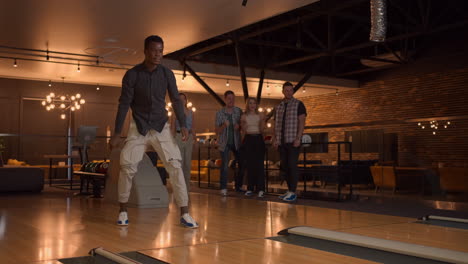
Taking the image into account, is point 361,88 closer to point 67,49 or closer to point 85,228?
point 67,49

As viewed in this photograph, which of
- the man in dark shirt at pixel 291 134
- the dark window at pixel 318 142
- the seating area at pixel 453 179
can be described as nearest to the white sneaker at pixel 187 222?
the man in dark shirt at pixel 291 134

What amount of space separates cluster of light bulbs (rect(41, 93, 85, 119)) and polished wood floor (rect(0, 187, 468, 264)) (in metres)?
9.10

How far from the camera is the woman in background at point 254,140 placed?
23.9 feet

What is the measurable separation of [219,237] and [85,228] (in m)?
1.14

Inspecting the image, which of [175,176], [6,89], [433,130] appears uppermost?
[6,89]

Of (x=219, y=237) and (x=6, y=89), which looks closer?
(x=219, y=237)

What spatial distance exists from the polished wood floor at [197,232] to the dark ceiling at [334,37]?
581 cm

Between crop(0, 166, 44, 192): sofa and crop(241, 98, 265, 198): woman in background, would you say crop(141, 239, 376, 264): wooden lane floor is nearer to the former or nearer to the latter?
crop(241, 98, 265, 198): woman in background

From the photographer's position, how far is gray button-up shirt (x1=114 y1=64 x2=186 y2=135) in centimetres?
401

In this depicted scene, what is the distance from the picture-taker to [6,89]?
14922 mm

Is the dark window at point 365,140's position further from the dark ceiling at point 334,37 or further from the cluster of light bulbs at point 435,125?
the dark ceiling at point 334,37

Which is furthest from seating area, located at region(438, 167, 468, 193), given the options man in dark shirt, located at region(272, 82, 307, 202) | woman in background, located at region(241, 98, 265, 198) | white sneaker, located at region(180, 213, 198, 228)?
white sneaker, located at region(180, 213, 198, 228)

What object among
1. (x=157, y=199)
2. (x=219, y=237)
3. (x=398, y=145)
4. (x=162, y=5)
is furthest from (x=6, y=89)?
(x=219, y=237)

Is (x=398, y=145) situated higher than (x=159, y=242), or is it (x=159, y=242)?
(x=398, y=145)
